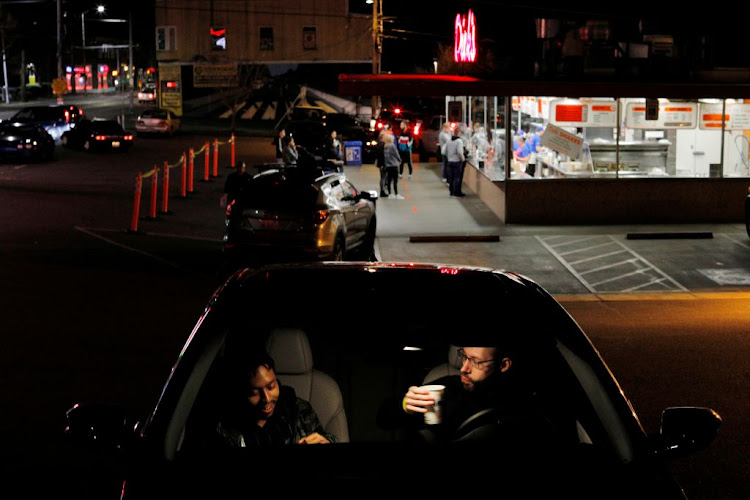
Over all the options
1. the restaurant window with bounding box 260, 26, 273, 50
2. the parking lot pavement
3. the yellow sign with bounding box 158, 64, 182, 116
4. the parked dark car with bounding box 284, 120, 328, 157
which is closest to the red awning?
the parking lot pavement

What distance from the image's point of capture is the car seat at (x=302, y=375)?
436 cm

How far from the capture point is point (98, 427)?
4.16 m

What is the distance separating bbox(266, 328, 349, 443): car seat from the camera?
4.36 metres

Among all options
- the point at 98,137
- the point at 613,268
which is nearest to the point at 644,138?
the point at 613,268

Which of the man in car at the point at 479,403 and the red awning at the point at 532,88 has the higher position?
the red awning at the point at 532,88

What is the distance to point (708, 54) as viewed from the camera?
84.4 feet

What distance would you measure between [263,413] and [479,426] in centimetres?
79

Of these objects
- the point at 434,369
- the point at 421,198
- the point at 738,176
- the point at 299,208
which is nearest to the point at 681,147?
the point at 738,176

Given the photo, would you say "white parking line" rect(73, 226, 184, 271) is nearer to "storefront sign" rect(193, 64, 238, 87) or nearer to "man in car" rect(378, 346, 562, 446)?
"man in car" rect(378, 346, 562, 446)

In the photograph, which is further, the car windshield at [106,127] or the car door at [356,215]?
the car windshield at [106,127]

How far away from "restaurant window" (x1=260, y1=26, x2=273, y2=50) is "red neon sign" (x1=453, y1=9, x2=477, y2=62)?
1628 inches

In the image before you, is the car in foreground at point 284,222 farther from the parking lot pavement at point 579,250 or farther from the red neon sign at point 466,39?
the red neon sign at point 466,39

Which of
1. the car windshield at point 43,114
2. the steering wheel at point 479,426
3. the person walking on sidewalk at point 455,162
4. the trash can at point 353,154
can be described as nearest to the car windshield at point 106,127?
the car windshield at point 43,114

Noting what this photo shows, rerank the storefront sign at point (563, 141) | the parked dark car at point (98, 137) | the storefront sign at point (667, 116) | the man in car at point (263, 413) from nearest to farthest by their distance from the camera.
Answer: the man in car at point (263, 413) → the storefront sign at point (667, 116) → the storefront sign at point (563, 141) → the parked dark car at point (98, 137)
